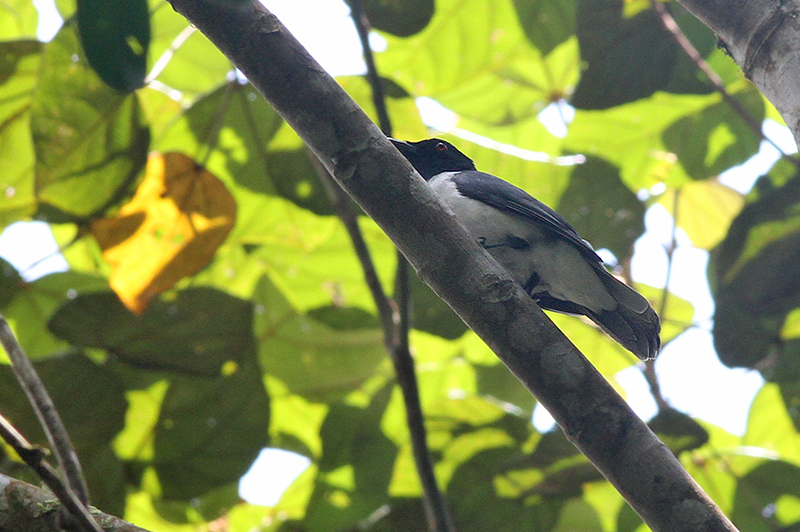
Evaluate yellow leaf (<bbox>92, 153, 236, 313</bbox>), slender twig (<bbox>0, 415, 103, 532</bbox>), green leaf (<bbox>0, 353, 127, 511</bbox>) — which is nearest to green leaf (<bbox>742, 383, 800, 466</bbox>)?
yellow leaf (<bbox>92, 153, 236, 313</bbox>)

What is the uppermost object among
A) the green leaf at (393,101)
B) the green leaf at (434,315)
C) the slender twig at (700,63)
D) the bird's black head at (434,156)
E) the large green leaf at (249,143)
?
the slender twig at (700,63)

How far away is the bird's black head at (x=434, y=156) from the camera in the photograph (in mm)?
3928

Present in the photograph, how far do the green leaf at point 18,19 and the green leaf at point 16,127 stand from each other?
24.8 inches

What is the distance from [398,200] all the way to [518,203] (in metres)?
1.70

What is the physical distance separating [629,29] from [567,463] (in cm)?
207

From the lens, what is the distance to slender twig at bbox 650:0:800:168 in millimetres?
3393

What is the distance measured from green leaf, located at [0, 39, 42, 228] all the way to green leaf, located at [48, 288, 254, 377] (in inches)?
28.3

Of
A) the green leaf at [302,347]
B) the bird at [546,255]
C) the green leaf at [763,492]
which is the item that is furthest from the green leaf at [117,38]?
the green leaf at [763,492]

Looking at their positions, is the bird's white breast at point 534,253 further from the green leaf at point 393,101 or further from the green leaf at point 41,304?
the green leaf at point 41,304

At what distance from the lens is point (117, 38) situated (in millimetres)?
2744

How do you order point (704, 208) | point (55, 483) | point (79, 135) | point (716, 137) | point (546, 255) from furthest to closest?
point (704, 208)
point (716, 137)
point (546, 255)
point (79, 135)
point (55, 483)

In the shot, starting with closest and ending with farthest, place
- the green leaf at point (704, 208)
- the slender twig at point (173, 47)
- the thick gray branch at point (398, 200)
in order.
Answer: the thick gray branch at point (398, 200), the slender twig at point (173, 47), the green leaf at point (704, 208)

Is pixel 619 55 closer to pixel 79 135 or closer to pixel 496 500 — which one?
pixel 496 500

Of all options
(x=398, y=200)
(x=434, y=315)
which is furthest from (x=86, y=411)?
(x=398, y=200)
